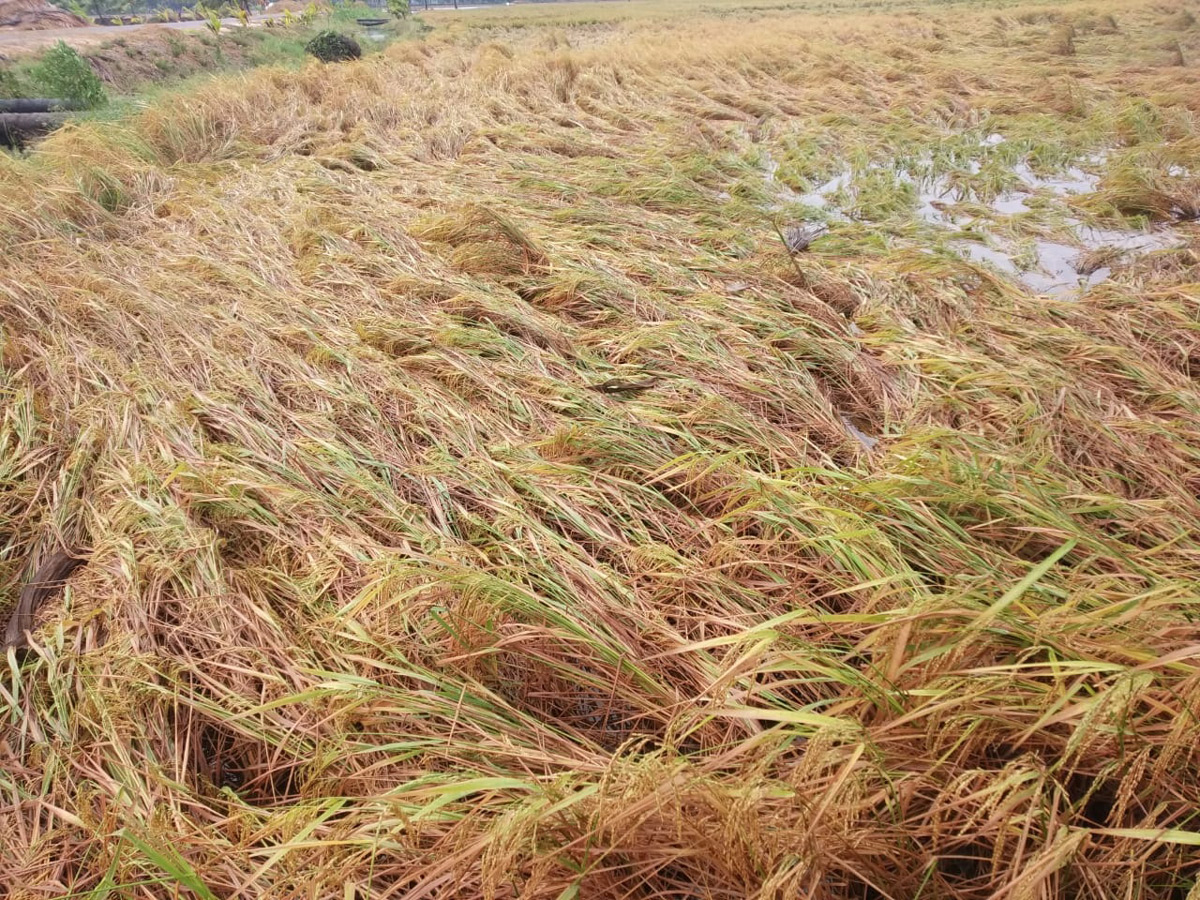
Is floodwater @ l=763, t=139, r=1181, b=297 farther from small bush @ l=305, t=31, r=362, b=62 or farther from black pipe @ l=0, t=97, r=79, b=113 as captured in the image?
small bush @ l=305, t=31, r=362, b=62

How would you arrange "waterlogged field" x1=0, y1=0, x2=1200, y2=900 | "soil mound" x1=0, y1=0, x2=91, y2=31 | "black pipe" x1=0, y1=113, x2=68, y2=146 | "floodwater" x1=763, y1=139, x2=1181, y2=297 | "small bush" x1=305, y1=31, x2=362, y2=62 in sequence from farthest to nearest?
1. "soil mound" x1=0, y1=0, x2=91, y2=31
2. "small bush" x1=305, y1=31, x2=362, y2=62
3. "black pipe" x1=0, y1=113, x2=68, y2=146
4. "floodwater" x1=763, y1=139, x2=1181, y2=297
5. "waterlogged field" x1=0, y1=0, x2=1200, y2=900

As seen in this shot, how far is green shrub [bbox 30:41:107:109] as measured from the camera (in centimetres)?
641

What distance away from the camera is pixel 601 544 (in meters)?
1.46

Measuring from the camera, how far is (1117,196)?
338 cm

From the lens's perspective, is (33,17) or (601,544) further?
(33,17)

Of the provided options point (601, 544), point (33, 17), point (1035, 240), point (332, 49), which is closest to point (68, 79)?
point (332, 49)

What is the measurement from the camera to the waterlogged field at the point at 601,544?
Result: 0.83m

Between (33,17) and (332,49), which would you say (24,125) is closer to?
(332,49)

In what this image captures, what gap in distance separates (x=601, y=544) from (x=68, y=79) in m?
8.70

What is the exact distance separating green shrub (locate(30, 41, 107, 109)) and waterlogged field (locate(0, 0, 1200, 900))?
415 cm

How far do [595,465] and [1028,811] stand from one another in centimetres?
118

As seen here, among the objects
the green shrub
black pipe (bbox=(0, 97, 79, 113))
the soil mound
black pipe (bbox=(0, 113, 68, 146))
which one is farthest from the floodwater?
the soil mound

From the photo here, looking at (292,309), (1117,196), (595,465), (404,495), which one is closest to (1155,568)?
(595,465)

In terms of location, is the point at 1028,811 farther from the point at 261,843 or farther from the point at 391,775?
the point at 261,843
